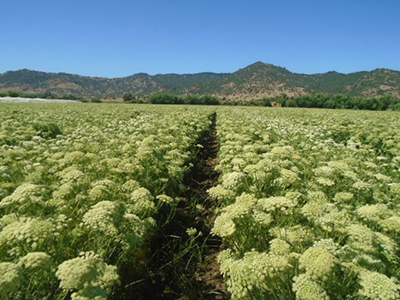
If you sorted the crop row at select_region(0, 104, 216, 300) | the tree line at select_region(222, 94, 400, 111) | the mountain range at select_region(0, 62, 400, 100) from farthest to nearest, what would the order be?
1. the mountain range at select_region(0, 62, 400, 100)
2. the tree line at select_region(222, 94, 400, 111)
3. the crop row at select_region(0, 104, 216, 300)

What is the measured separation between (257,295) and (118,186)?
228 cm

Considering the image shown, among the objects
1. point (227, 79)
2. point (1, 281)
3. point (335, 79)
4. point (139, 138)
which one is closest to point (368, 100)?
point (139, 138)

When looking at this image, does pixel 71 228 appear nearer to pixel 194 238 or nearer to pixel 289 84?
pixel 194 238

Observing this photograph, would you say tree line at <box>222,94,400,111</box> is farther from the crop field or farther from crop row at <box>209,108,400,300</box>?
crop row at <box>209,108,400,300</box>

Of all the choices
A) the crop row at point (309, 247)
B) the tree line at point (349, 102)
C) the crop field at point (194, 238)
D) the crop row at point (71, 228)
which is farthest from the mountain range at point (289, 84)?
the crop row at point (309, 247)

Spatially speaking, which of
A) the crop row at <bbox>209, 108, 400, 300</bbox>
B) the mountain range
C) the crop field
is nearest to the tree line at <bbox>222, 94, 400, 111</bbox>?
the crop field

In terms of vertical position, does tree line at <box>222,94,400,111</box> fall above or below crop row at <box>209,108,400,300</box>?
below

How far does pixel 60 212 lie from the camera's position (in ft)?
9.40

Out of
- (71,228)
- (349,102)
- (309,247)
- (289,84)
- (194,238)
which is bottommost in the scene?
(349,102)

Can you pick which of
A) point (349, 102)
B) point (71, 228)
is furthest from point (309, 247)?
point (349, 102)

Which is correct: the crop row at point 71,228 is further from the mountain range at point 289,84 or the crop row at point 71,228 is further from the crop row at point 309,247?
the mountain range at point 289,84

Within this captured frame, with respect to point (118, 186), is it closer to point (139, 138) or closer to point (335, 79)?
point (139, 138)

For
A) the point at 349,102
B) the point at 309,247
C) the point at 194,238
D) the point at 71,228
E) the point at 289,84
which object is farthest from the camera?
the point at 289,84

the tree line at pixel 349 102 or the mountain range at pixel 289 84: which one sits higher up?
the mountain range at pixel 289 84
